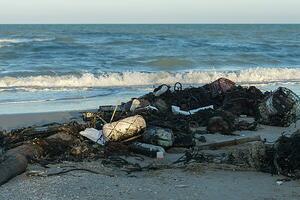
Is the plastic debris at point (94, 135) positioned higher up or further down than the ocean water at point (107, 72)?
higher up

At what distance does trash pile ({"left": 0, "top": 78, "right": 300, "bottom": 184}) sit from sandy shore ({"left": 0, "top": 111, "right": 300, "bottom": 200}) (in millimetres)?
267

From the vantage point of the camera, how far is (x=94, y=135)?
7324 mm

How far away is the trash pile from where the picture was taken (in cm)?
600

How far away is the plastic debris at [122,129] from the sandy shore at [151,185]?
846 millimetres

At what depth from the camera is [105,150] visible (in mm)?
6805

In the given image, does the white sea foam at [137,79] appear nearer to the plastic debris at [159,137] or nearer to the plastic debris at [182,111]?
the plastic debris at [182,111]

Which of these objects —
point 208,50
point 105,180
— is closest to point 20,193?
point 105,180

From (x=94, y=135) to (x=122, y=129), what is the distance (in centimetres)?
47

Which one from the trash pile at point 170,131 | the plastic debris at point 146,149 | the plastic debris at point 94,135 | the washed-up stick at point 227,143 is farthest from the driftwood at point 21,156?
the washed-up stick at point 227,143

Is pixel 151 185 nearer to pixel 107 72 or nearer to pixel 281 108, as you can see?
pixel 281 108

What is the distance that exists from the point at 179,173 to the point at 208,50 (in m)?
27.7

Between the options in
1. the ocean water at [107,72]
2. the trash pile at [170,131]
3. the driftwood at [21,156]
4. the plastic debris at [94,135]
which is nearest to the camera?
the driftwood at [21,156]

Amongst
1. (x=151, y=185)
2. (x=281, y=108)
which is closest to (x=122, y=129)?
(x=151, y=185)

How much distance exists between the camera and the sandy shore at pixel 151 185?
503 cm
